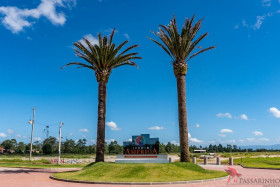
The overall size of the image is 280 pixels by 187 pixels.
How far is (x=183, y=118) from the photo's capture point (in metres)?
25.6

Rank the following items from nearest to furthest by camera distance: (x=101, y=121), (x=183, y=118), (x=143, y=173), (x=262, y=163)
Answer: (x=143, y=173), (x=183, y=118), (x=101, y=121), (x=262, y=163)

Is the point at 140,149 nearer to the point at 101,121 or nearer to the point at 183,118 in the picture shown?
the point at 101,121

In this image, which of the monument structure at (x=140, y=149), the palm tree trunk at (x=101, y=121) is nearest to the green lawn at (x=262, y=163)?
the monument structure at (x=140, y=149)

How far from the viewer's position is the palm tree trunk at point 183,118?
81.6 feet

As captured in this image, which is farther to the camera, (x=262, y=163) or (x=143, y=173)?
(x=262, y=163)

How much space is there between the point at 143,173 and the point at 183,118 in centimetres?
825

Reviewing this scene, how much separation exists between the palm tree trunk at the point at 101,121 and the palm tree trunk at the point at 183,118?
28.2 feet

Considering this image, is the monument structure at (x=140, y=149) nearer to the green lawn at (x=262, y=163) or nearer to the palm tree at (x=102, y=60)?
the palm tree at (x=102, y=60)

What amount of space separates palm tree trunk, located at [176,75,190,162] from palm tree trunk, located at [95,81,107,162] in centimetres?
858

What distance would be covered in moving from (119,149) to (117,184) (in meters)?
92.1

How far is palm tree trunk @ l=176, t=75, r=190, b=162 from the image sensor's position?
2488cm

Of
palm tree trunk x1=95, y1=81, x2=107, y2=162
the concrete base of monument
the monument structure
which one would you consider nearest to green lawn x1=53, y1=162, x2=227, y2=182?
the concrete base of monument

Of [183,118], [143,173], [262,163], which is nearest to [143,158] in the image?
[183,118]

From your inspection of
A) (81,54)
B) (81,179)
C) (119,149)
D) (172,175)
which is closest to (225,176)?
(172,175)
